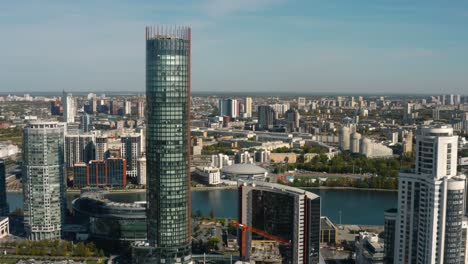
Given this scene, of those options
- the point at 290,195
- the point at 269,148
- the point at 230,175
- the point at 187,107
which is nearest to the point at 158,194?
the point at 187,107

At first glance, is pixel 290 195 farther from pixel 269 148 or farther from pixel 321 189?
pixel 269 148

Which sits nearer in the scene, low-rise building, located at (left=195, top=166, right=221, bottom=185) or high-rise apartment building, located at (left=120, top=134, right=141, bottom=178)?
low-rise building, located at (left=195, top=166, right=221, bottom=185)

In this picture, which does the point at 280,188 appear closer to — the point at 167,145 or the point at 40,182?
the point at 167,145

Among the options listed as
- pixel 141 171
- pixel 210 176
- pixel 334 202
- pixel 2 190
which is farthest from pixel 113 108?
pixel 2 190

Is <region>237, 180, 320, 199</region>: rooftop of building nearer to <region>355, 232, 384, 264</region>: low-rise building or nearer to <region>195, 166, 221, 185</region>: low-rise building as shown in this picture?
<region>355, 232, 384, 264</region>: low-rise building

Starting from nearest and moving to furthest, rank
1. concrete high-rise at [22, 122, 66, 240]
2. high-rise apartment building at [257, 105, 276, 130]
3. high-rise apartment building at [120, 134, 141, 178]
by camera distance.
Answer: concrete high-rise at [22, 122, 66, 240] → high-rise apartment building at [120, 134, 141, 178] → high-rise apartment building at [257, 105, 276, 130]

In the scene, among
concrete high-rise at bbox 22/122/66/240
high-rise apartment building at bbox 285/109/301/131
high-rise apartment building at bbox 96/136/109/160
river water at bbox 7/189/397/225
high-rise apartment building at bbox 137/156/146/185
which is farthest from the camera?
high-rise apartment building at bbox 285/109/301/131

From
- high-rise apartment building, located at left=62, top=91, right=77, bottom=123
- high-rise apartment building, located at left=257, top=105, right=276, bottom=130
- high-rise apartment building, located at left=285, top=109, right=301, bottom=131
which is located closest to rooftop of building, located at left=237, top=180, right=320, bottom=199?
high-rise apartment building, located at left=285, top=109, right=301, bottom=131
